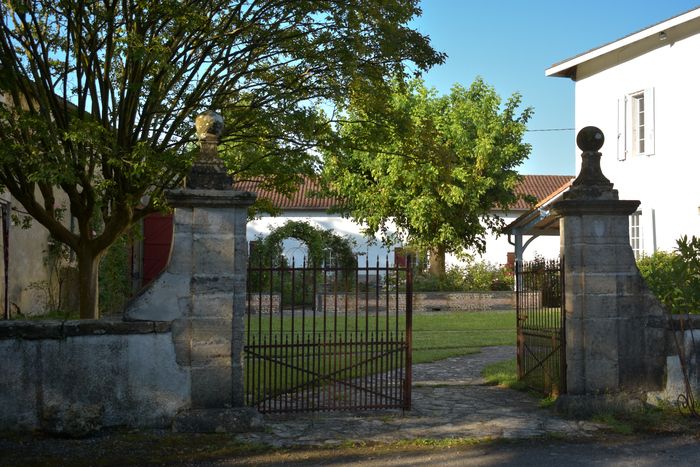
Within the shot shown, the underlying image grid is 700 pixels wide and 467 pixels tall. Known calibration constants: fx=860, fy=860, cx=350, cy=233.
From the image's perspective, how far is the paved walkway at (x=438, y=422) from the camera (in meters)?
7.80

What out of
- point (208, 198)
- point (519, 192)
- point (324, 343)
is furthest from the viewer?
point (519, 192)

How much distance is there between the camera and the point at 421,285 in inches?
1058

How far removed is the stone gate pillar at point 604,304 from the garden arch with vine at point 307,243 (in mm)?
17647

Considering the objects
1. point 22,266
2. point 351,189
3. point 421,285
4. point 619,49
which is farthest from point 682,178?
point 351,189

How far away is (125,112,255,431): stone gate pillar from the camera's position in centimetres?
787

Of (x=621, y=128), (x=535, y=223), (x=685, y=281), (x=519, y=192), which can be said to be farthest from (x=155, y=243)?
(x=519, y=192)

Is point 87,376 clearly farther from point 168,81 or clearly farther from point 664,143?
point 664,143

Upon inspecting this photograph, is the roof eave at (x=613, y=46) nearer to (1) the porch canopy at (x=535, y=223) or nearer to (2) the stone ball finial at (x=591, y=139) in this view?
(1) the porch canopy at (x=535, y=223)

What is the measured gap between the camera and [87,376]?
25.2ft

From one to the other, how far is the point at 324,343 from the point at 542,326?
2732 millimetres

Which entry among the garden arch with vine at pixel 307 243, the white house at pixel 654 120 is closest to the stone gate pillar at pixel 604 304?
the white house at pixel 654 120

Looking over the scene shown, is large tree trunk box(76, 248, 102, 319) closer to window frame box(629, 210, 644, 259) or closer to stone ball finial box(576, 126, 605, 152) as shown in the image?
stone ball finial box(576, 126, 605, 152)

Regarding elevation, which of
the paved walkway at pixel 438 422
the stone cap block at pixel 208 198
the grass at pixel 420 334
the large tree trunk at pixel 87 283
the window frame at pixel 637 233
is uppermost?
the window frame at pixel 637 233

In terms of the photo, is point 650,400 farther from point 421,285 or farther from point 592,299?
point 421,285
